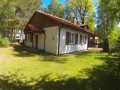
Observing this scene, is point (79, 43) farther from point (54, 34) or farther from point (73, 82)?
point (73, 82)

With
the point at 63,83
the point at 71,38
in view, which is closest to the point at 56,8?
the point at 71,38

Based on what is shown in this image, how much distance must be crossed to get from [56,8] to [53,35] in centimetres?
4195

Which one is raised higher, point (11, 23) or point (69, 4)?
point (69, 4)

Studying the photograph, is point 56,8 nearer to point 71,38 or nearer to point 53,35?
point 71,38

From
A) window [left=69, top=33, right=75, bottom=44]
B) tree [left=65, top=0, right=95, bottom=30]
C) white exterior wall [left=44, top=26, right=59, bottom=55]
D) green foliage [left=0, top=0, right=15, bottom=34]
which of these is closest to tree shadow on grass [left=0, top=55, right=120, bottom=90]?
white exterior wall [left=44, top=26, right=59, bottom=55]

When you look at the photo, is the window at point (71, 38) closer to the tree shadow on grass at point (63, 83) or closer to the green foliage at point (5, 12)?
the tree shadow on grass at point (63, 83)

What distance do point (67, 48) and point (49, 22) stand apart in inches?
163

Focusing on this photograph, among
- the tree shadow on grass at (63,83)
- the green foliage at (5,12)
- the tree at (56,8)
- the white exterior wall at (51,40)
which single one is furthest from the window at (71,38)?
the tree at (56,8)

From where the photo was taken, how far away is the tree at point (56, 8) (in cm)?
5947

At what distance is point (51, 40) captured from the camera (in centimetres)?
2119

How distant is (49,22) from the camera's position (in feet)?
71.3

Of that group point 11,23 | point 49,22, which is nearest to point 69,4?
point 11,23

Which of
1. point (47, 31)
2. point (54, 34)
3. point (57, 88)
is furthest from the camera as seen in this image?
point (47, 31)

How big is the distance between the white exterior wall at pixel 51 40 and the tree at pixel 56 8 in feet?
126
